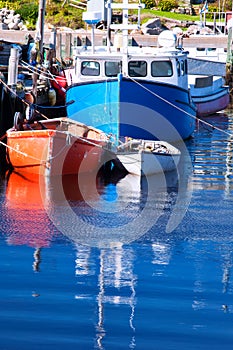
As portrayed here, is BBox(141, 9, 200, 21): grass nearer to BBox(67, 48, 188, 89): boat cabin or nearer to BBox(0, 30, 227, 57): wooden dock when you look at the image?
BBox(0, 30, 227, 57): wooden dock

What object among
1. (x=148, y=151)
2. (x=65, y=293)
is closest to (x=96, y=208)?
(x=148, y=151)

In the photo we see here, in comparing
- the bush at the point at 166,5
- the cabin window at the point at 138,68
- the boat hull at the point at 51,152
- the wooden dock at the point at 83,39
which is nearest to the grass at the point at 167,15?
the bush at the point at 166,5

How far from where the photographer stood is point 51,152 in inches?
736

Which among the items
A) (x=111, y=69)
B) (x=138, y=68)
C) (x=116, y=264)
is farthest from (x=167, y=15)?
(x=116, y=264)

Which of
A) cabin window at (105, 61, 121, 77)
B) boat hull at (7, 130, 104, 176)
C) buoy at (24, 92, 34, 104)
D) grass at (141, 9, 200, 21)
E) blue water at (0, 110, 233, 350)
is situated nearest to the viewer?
blue water at (0, 110, 233, 350)

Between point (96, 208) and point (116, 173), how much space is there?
4163 mm

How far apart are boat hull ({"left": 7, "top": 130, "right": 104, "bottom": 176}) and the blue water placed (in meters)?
0.57

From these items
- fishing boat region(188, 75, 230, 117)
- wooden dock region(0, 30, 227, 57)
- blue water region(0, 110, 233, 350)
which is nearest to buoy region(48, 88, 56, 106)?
fishing boat region(188, 75, 230, 117)

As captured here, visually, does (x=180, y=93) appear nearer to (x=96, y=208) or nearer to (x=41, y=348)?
(x=96, y=208)

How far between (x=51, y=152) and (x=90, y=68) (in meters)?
6.31

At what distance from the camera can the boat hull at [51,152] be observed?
1870 cm

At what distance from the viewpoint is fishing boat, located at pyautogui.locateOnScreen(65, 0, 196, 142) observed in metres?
22.4

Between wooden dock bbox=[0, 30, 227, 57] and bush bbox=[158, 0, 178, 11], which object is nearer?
wooden dock bbox=[0, 30, 227, 57]

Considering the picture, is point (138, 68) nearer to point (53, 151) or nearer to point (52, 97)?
point (52, 97)
